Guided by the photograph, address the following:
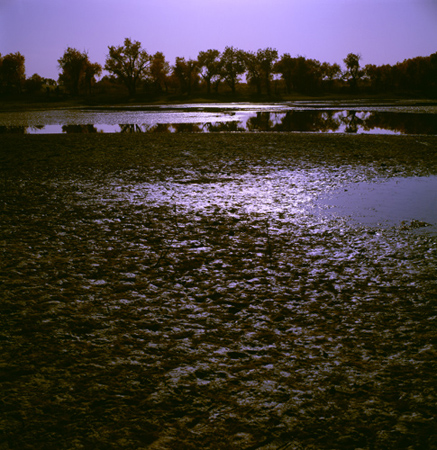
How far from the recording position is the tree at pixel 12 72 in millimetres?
92000

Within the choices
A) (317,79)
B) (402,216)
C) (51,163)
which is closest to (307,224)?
(402,216)

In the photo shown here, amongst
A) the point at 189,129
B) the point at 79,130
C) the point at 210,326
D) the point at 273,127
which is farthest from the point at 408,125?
the point at 210,326

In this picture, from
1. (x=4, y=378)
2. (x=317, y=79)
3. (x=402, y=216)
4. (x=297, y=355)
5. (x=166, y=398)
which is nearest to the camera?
(x=166, y=398)

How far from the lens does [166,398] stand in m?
2.50

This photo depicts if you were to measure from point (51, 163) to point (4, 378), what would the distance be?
911 cm

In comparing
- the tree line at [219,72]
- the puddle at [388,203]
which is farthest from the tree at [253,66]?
the puddle at [388,203]

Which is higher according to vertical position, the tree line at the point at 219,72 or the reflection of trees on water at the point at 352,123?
the tree line at the point at 219,72

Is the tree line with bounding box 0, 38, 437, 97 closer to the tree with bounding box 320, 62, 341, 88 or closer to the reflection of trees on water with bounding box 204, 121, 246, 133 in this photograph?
the tree with bounding box 320, 62, 341, 88

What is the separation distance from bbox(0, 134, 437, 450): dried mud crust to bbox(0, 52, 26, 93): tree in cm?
10177

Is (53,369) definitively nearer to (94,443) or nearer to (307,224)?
(94,443)

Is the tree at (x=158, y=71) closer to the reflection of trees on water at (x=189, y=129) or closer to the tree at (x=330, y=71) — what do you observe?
the tree at (x=330, y=71)

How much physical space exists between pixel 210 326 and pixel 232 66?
10659 centimetres

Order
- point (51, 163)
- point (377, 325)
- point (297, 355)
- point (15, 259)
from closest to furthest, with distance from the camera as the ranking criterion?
point (297, 355) < point (377, 325) < point (15, 259) < point (51, 163)

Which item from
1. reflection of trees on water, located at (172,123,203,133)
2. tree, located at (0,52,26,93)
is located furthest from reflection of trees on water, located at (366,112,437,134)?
tree, located at (0,52,26,93)
